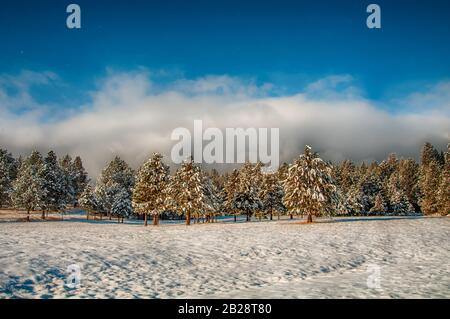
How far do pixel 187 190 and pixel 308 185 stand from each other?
19009 mm

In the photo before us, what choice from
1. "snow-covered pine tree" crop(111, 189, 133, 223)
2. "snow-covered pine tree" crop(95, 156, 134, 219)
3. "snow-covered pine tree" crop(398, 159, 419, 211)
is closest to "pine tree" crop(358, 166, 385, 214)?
"snow-covered pine tree" crop(398, 159, 419, 211)

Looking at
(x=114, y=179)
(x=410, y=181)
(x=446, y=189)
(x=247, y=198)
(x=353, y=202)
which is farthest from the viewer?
(x=410, y=181)

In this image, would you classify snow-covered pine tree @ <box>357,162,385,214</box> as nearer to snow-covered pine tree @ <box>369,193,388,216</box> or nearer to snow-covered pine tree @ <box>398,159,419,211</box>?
snow-covered pine tree @ <box>369,193,388,216</box>

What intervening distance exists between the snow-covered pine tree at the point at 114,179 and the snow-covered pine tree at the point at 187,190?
34.2 metres

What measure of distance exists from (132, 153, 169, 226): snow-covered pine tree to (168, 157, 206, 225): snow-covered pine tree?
1670 mm

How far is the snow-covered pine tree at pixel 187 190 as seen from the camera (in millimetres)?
49500

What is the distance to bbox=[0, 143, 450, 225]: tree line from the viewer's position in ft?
145

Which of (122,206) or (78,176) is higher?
(78,176)

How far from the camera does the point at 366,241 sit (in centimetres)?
2466

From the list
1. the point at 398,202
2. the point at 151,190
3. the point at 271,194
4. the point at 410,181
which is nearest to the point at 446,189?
the point at 271,194

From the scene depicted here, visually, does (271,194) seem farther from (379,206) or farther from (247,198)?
(379,206)

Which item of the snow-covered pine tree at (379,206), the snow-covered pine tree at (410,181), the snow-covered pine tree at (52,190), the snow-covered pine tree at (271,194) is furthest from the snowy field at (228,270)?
the snow-covered pine tree at (410,181)

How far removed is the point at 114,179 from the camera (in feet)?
301
